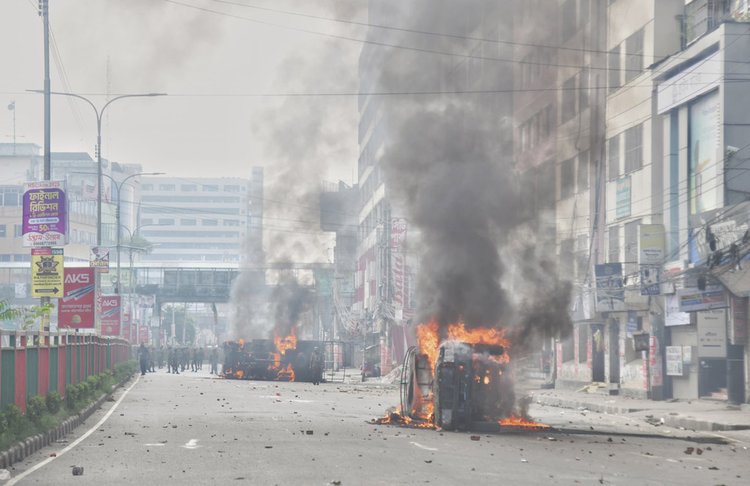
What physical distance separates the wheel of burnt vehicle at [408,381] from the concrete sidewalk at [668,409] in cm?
238

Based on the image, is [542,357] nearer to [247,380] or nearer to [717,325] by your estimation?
[247,380]

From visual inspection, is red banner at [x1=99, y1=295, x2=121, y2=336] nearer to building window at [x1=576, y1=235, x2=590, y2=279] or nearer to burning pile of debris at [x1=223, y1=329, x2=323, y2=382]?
burning pile of debris at [x1=223, y1=329, x2=323, y2=382]

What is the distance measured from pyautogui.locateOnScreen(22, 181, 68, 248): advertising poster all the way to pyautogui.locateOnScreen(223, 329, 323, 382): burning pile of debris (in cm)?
2584

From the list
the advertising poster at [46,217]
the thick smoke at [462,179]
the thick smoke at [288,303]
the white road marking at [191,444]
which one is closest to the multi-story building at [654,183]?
the thick smoke at [462,179]

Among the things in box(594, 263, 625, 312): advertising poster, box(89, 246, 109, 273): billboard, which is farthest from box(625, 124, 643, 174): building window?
box(89, 246, 109, 273): billboard

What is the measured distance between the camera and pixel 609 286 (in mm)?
38125

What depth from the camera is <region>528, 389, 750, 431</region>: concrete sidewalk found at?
24.6 meters

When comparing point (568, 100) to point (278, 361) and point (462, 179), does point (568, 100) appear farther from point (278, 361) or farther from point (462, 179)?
point (278, 361)

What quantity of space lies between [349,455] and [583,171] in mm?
25551

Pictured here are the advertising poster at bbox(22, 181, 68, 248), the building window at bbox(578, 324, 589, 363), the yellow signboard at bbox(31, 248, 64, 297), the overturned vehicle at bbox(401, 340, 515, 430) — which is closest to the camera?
the overturned vehicle at bbox(401, 340, 515, 430)

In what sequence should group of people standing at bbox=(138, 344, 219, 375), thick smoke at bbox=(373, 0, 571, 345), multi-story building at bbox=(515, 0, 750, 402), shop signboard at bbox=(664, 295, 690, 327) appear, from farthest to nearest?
Answer: group of people standing at bbox=(138, 344, 219, 375), shop signboard at bbox=(664, 295, 690, 327), multi-story building at bbox=(515, 0, 750, 402), thick smoke at bbox=(373, 0, 571, 345)

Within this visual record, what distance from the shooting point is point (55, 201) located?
25656 millimetres

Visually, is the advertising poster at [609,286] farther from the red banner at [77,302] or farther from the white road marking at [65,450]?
the white road marking at [65,450]

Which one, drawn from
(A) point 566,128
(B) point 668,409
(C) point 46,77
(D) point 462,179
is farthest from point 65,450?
(A) point 566,128
